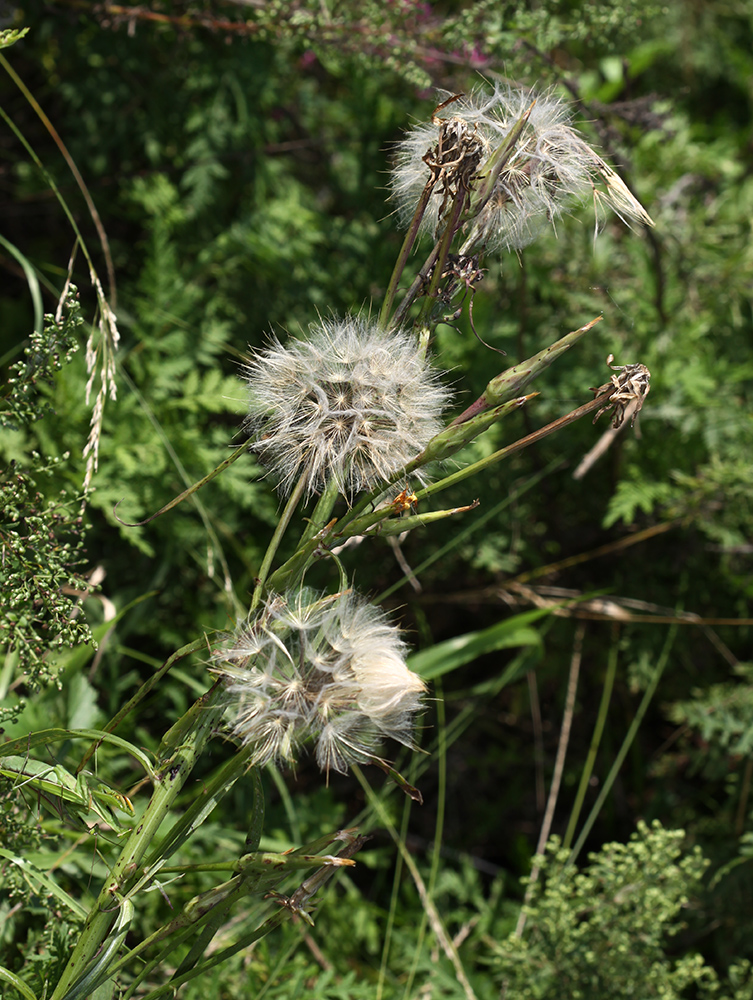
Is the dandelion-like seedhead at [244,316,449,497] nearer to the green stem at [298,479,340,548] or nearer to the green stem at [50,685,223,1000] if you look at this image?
the green stem at [298,479,340,548]

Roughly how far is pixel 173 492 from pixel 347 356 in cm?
116

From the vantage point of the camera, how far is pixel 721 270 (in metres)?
2.92

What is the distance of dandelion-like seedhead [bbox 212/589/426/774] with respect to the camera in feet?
3.38

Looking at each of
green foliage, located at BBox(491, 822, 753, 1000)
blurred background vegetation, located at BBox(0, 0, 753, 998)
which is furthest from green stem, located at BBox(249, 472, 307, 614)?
green foliage, located at BBox(491, 822, 753, 1000)

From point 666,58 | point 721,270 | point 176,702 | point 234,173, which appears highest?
point 234,173

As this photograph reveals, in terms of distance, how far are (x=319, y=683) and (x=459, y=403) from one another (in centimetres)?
140

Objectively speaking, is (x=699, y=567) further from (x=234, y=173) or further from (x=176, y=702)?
(x=234, y=173)

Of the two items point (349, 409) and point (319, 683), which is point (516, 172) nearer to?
point (349, 409)

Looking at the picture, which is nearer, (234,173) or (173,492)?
(173,492)

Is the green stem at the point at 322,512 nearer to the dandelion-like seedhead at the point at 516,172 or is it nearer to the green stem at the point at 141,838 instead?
the green stem at the point at 141,838

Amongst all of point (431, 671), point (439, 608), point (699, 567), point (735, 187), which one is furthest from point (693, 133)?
point (431, 671)

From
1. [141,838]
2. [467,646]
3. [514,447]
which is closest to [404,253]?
[514,447]

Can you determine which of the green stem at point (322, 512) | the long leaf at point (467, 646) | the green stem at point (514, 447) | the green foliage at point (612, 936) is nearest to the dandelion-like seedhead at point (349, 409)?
the green stem at point (322, 512)

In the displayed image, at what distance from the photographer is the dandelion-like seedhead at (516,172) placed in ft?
3.71
